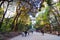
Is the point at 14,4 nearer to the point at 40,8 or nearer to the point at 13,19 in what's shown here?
the point at 13,19

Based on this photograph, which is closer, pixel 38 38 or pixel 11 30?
pixel 11 30

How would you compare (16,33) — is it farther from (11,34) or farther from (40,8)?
(40,8)

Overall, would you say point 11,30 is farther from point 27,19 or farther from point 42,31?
point 42,31

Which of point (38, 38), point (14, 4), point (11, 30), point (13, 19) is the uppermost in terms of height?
point (14, 4)

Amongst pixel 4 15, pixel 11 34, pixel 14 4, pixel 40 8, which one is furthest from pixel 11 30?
pixel 40 8

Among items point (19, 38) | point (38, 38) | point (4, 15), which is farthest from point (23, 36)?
point (4, 15)

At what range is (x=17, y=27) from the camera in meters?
2.56

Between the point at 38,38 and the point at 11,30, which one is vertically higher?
the point at 11,30

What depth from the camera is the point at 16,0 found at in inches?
101

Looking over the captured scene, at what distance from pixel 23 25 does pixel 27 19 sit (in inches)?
4.5

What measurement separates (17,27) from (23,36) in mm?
209

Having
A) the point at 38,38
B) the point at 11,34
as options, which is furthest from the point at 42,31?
the point at 11,34

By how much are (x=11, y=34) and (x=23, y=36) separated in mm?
235

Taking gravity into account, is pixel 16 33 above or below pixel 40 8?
below
